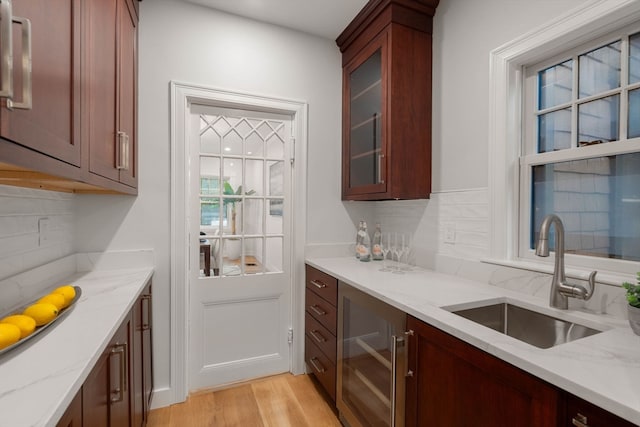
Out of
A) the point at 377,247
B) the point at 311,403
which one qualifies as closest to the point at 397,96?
the point at 377,247

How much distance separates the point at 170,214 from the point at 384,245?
1540mm

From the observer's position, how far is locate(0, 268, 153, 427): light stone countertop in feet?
1.91

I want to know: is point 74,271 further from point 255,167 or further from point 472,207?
point 472,207

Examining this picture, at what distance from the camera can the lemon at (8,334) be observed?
30.7 inches

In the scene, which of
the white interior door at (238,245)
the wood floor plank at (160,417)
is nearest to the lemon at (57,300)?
the white interior door at (238,245)

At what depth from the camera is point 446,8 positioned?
1923 mm

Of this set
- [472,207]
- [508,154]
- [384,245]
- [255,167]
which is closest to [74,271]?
[255,167]

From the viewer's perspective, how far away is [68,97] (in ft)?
2.89

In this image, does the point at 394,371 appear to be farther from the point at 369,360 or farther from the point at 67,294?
the point at 67,294

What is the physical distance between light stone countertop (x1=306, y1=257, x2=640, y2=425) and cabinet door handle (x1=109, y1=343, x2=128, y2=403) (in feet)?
3.40

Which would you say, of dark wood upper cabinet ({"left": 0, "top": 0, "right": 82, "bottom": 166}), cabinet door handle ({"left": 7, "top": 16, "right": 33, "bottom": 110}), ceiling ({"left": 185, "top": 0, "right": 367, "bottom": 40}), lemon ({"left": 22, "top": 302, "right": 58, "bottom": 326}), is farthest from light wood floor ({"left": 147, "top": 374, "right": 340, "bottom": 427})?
ceiling ({"left": 185, "top": 0, "right": 367, "bottom": 40})

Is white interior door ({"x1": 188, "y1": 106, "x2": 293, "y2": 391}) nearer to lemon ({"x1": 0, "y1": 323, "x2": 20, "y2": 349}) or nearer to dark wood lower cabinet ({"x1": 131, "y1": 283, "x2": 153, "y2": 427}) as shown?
dark wood lower cabinet ({"x1": 131, "y1": 283, "x2": 153, "y2": 427})

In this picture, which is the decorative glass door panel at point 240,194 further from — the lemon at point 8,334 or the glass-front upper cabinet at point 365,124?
the lemon at point 8,334

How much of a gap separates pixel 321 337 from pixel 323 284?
355 millimetres
